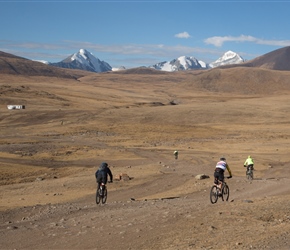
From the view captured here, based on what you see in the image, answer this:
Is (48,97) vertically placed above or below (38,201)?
above

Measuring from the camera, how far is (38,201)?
23.4 m

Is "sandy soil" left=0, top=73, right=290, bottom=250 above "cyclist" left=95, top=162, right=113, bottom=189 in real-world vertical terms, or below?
below

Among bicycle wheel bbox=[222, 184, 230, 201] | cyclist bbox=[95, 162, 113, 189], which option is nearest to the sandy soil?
bicycle wheel bbox=[222, 184, 230, 201]

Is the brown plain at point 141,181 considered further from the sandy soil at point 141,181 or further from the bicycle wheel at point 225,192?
the bicycle wheel at point 225,192

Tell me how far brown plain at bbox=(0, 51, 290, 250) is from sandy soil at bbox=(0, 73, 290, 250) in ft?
0.19

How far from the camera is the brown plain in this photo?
13.0 meters

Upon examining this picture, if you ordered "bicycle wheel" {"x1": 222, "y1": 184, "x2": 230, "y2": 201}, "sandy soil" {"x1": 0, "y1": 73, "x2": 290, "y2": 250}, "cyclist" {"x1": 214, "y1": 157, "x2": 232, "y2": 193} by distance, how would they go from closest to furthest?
"sandy soil" {"x1": 0, "y1": 73, "x2": 290, "y2": 250}, "cyclist" {"x1": 214, "y1": 157, "x2": 232, "y2": 193}, "bicycle wheel" {"x1": 222, "y1": 184, "x2": 230, "y2": 201}

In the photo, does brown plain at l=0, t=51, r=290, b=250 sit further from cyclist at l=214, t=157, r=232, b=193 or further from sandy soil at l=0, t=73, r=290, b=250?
cyclist at l=214, t=157, r=232, b=193

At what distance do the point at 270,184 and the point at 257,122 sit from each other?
2495 inches

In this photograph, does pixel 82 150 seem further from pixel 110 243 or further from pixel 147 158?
pixel 110 243

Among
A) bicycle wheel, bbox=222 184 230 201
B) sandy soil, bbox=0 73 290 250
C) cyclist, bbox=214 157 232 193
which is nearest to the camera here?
sandy soil, bbox=0 73 290 250

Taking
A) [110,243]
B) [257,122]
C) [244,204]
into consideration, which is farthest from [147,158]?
[257,122]

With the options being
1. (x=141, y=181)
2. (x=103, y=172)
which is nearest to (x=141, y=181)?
(x=141, y=181)

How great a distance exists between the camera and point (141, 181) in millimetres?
28219
